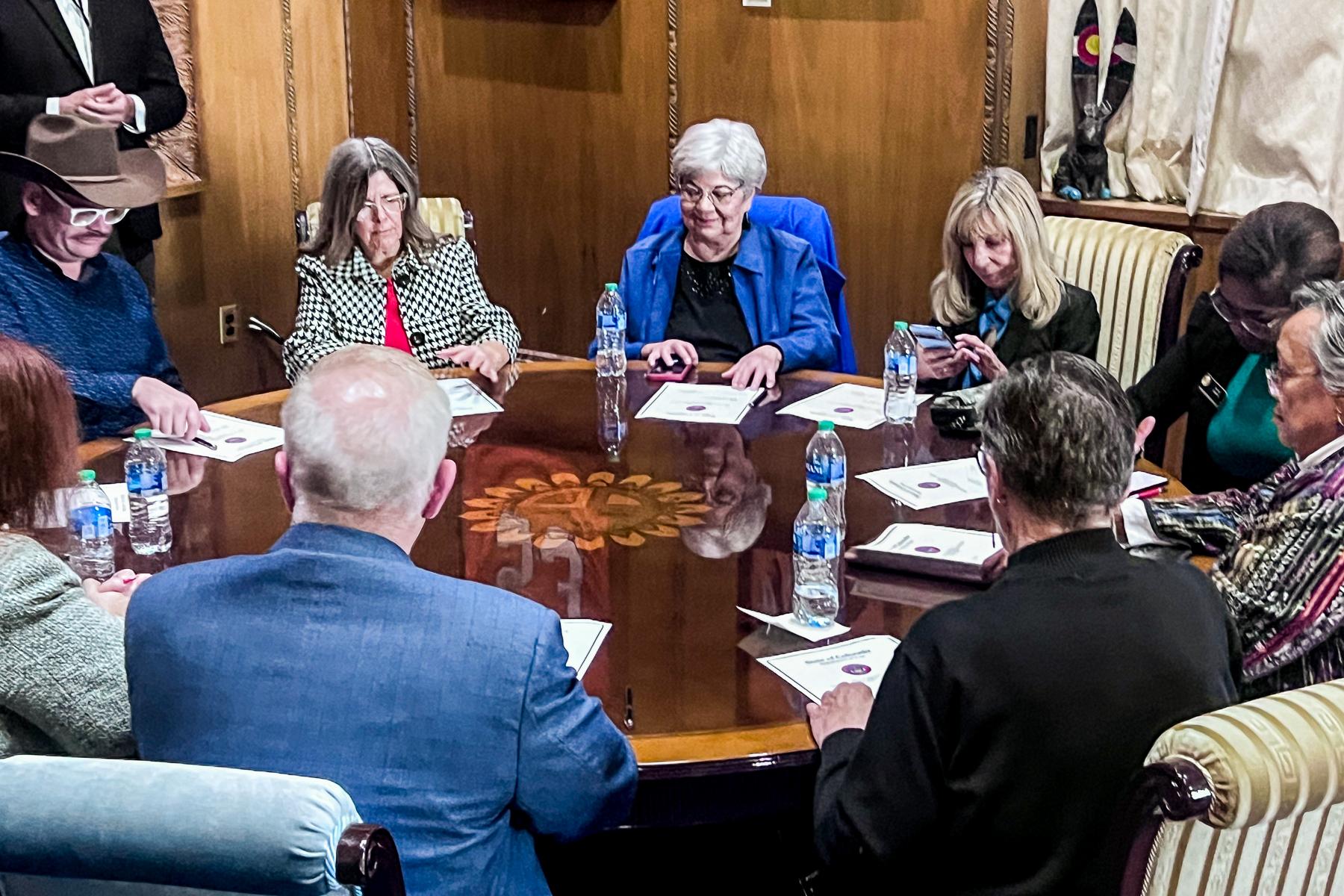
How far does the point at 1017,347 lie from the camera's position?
344 centimetres

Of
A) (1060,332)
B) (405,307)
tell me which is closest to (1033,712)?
(1060,332)

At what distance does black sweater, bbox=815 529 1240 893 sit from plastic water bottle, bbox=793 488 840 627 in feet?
1.70

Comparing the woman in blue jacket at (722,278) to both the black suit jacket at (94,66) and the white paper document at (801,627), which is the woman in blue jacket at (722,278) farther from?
the black suit jacket at (94,66)

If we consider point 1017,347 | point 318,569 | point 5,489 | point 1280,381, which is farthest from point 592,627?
point 1017,347

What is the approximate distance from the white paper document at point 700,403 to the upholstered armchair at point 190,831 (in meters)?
1.87

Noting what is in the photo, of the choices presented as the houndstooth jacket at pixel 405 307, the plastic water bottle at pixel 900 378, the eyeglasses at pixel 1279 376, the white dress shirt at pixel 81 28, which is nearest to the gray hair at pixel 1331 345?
the eyeglasses at pixel 1279 376

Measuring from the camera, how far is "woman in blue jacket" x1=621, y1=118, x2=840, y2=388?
355cm

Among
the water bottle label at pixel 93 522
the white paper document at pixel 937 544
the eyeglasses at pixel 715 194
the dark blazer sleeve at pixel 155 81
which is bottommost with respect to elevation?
the white paper document at pixel 937 544

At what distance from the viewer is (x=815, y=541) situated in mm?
2238

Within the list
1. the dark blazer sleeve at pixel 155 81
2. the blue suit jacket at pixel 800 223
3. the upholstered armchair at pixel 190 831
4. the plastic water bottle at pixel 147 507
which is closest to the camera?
the upholstered armchair at pixel 190 831

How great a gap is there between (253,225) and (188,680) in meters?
3.89

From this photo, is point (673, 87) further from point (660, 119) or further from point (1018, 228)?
point (1018, 228)

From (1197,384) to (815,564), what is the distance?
1334 millimetres

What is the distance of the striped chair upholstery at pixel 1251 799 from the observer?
1313 millimetres
